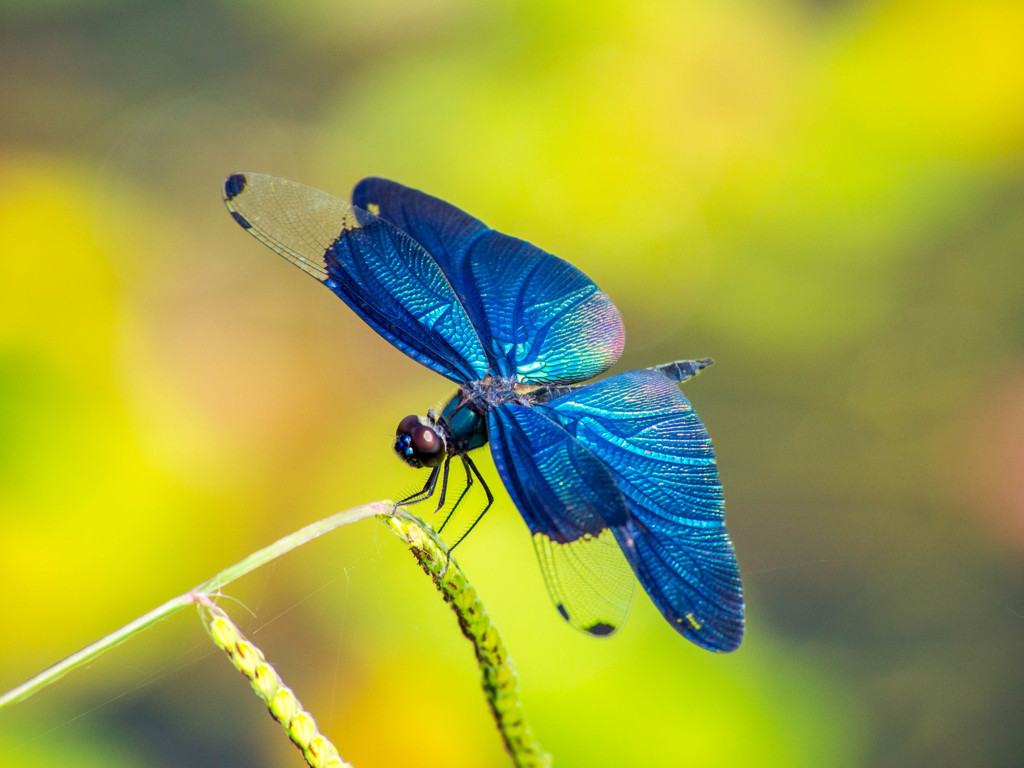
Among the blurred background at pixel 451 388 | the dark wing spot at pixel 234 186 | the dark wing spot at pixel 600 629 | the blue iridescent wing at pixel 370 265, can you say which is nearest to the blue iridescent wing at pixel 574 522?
the dark wing spot at pixel 600 629

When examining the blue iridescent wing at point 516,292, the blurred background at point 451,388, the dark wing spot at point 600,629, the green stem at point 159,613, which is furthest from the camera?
the blurred background at point 451,388

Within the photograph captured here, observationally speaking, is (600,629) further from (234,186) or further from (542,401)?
(234,186)

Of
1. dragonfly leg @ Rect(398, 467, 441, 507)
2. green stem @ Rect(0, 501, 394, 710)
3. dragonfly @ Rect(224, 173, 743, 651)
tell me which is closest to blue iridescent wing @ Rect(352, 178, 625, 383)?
dragonfly @ Rect(224, 173, 743, 651)

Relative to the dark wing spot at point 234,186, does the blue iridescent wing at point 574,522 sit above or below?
below

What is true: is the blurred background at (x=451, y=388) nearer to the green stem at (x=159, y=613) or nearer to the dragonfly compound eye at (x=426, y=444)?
the dragonfly compound eye at (x=426, y=444)

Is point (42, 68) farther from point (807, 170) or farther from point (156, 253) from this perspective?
point (807, 170)

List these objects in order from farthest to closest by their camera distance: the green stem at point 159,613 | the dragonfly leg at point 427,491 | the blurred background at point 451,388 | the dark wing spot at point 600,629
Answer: the blurred background at point 451,388 → the dragonfly leg at point 427,491 → the dark wing spot at point 600,629 → the green stem at point 159,613

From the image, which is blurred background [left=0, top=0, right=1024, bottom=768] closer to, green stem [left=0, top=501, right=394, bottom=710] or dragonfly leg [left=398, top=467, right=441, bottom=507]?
dragonfly leg [left=398, top=467, right=441, bottom=507]
